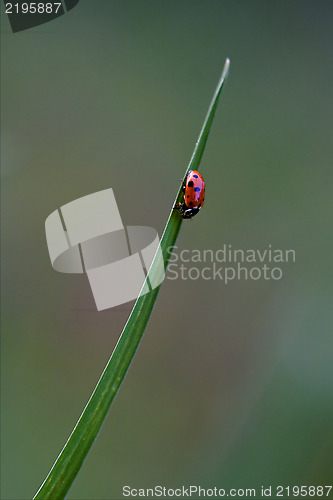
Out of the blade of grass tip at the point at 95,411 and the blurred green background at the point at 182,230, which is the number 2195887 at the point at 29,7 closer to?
the blurred green background at the point at 182,230

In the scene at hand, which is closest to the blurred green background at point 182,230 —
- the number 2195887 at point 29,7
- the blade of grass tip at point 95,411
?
the number 2195887 at point 29,7

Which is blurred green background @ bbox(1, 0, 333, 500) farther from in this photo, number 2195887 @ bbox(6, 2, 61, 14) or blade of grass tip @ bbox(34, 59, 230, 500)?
blade of grass tip @ bbox(34, 59, 230, 500)

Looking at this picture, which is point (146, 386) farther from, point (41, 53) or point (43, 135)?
point (41, 53)

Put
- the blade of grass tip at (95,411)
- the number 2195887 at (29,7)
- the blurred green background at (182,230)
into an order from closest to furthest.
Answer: the blade of grass tip at (95,411)
the blurred green background at (182,230)
the number 2195887 at (29,7)

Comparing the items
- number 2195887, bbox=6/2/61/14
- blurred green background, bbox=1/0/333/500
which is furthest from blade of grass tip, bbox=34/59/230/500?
number 2195887, bbox=6/2/61/14

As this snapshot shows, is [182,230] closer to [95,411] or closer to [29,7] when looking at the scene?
[29,7]

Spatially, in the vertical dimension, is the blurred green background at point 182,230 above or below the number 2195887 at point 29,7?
below

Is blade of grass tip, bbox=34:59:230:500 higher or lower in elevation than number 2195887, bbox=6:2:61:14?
lower

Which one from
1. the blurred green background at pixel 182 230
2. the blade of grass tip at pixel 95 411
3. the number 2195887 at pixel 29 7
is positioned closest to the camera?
the blade of grass tip at pixel 95 411
